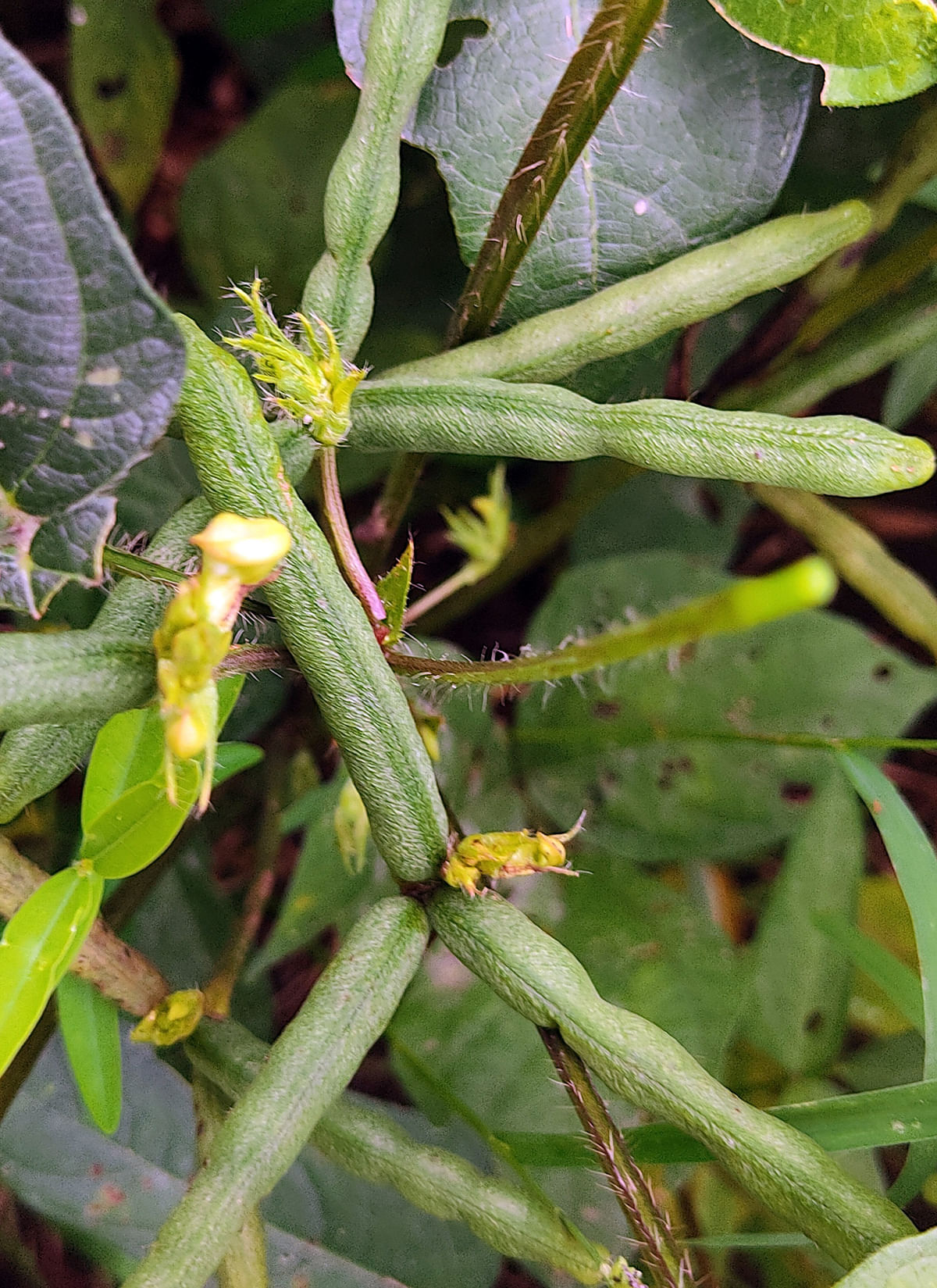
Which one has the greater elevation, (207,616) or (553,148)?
(553,148)

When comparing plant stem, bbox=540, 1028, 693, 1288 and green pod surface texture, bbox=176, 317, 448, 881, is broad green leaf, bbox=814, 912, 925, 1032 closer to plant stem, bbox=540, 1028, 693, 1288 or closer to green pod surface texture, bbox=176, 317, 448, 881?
plant stem, bbox=540, 1028, 693, 1288

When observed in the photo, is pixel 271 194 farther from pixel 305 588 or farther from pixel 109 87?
pixel 305 588

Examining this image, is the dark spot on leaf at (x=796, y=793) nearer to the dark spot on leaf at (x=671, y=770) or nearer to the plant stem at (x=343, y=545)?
the dark spot on leaf at (x=671, y=770)

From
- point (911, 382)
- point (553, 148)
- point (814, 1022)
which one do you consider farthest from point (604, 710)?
point (553, 148)

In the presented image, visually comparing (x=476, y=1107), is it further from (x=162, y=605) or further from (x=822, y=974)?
(x=162, y=605)

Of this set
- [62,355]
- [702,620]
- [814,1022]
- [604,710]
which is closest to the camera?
[702,620]

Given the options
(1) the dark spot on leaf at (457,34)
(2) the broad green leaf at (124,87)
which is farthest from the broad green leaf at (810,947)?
(2) the broad green leaf at (124,87)
